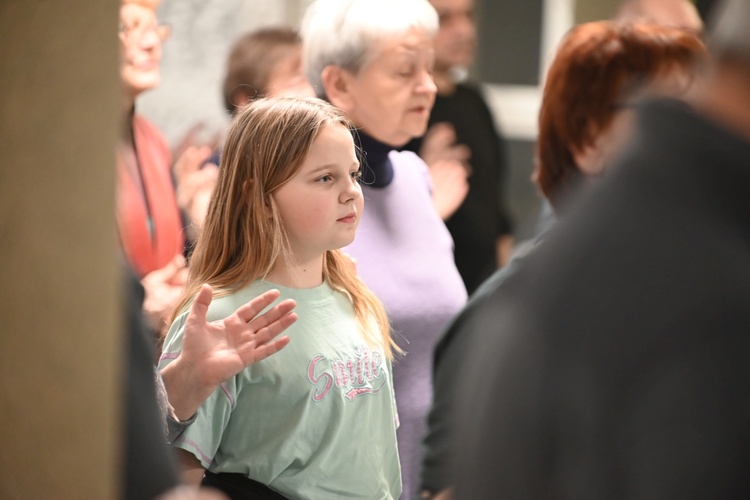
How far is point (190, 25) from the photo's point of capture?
10.9ft

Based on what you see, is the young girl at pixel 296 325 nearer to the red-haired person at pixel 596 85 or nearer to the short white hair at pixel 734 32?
the red-haired person at pixel 596 85

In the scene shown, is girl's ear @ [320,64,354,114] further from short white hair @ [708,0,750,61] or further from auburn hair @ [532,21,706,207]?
short white hair @ [708,0,750,61]

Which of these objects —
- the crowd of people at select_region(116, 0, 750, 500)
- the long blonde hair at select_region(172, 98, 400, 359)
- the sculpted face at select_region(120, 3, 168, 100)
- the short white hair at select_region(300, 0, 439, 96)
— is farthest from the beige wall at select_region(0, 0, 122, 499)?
the sculpted face at select_region(120, 3, 168, 100)

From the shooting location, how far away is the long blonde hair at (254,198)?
1.72 metres

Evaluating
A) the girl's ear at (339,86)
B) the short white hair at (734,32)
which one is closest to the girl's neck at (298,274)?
the girl's ear at (339,86)

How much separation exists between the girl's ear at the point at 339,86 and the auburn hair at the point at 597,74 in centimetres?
51

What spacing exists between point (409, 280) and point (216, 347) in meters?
0.65

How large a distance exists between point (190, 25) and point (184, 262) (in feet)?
4.13

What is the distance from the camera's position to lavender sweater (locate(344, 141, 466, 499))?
2.04 metres

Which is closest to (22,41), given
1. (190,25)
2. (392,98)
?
(392,98)

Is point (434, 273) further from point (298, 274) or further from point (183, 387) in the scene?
Answer: point (183, 387)

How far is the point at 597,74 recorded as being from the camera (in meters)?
1.81

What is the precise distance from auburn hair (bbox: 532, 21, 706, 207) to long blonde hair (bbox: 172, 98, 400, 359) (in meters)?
0.39

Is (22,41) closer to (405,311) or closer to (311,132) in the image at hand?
(311,132)
